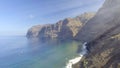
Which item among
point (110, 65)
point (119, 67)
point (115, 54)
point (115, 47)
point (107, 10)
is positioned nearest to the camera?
point (119, 67)

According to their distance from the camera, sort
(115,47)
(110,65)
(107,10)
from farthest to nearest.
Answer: (107,10), (115,47), (110,65)

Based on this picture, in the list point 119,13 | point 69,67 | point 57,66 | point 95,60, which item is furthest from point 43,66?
point 119,13

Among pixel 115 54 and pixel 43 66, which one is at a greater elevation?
pixel 115 54

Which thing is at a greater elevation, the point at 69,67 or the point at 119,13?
the point at 119,13

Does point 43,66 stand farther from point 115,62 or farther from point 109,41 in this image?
point 115,62

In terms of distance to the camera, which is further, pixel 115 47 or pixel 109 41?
pixel 109 41

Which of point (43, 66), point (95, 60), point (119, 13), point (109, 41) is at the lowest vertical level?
point (43, 66)

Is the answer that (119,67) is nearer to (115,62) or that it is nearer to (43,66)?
(115,62)

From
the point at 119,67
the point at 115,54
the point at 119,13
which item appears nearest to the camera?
the point at 119,67

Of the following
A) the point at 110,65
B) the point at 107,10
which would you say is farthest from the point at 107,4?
the point at 110,65
